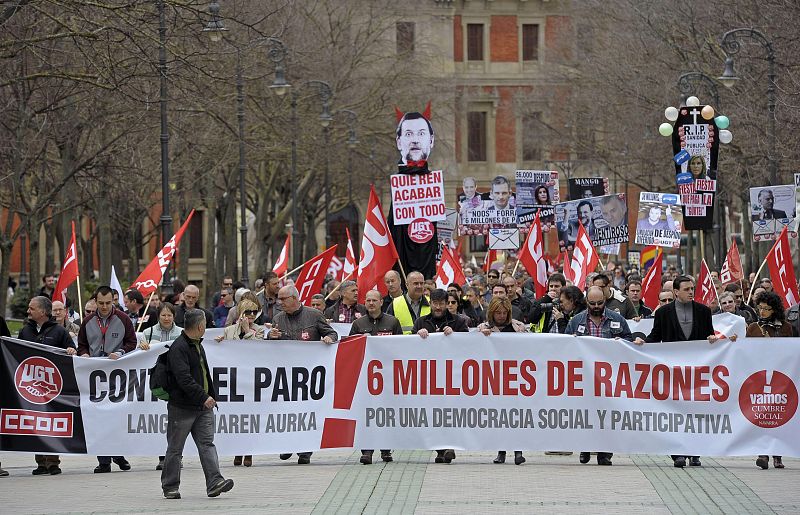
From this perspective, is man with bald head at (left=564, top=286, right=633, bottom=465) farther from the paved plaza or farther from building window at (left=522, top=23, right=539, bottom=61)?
building window at (left=522, top=23, right=539, bottom=61)

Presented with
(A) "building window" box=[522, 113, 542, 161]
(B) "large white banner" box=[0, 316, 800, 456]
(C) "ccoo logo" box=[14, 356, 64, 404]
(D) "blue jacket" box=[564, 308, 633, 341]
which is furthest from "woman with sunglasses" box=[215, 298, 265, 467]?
(A) "building window" box=[522, 113, 542, 161]

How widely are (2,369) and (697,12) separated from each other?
32.4 meters

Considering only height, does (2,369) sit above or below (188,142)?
below

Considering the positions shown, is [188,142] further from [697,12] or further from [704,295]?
[704,295]

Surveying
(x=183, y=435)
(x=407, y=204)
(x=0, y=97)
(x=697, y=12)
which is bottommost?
(x=183, y=435)

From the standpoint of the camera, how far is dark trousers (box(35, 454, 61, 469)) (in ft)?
48.7

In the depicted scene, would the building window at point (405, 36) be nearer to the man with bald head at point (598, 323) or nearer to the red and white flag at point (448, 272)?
the red and white flag at point (448, 272)

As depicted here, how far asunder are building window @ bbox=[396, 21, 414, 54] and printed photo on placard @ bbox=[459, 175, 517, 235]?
25.8 metres

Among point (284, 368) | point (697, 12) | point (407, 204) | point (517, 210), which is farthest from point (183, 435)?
point (697, 12)

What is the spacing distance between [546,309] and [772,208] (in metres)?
10.3

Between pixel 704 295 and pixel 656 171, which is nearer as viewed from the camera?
pixel 704 295

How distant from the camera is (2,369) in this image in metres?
14.6

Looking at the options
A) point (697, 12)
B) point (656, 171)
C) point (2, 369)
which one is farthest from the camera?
point (656, 171)

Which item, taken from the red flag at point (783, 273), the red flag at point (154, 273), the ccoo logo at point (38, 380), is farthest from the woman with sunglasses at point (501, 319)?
the red flag at point (783, 273)
